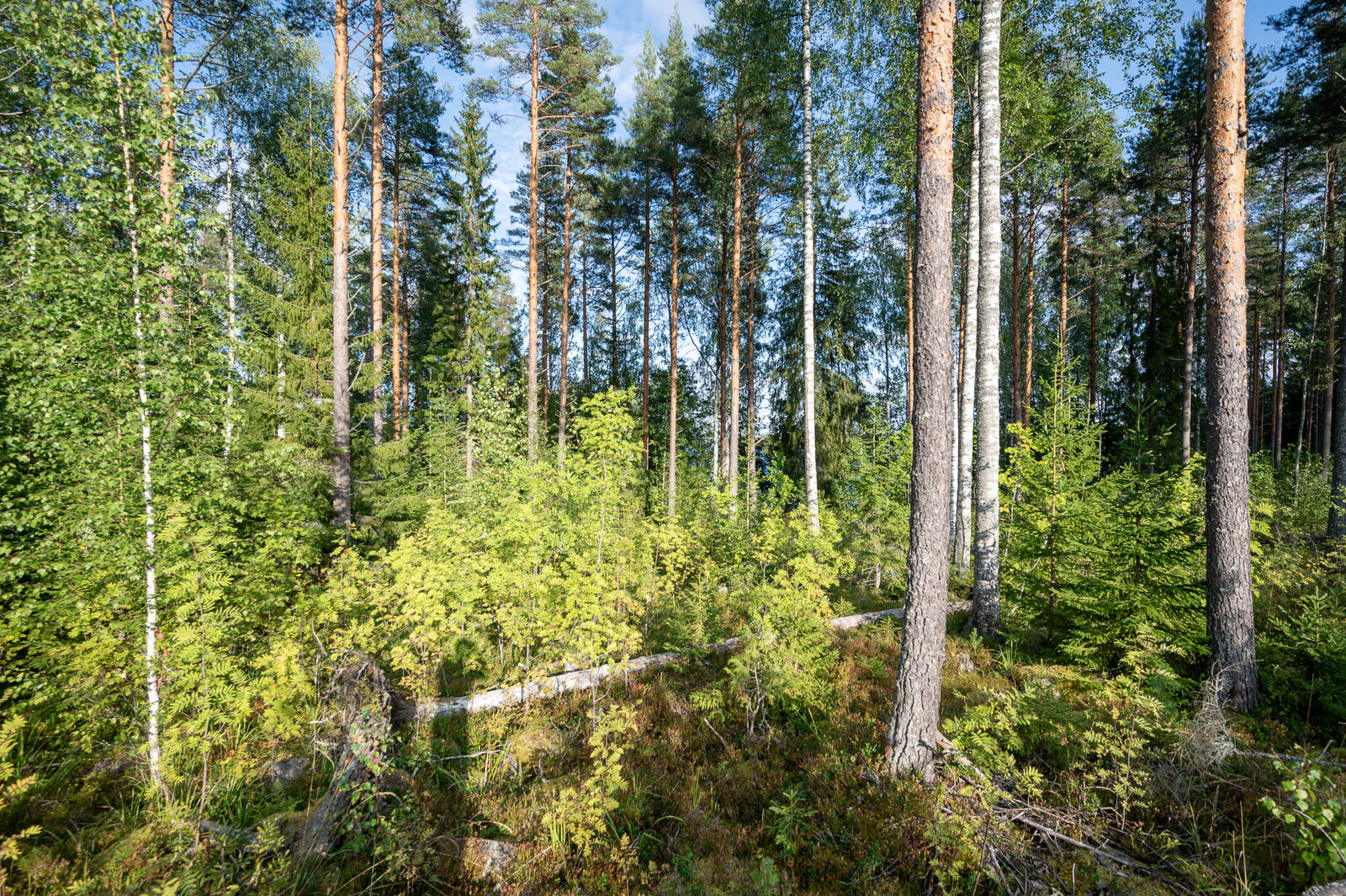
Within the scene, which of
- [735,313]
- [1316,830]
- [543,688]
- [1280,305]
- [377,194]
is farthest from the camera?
[1280,305]

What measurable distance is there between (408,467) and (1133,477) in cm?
1356

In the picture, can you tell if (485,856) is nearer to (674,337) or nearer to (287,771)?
(287,771)

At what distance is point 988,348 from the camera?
22.6ft

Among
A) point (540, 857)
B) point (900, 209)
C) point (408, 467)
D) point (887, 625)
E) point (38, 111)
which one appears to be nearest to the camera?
point (540, 857)

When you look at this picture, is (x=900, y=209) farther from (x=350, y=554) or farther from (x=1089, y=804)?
(x=350, y=554)

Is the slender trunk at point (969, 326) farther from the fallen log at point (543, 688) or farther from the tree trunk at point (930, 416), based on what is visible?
the tree trunk at point (930, 416)

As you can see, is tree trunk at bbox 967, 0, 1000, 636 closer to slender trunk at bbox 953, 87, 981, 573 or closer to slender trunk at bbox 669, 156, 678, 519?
slender trunk at bbox 953, 87, 981, 573

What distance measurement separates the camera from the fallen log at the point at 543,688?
5195mm

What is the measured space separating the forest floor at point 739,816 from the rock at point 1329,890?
0.28 meters

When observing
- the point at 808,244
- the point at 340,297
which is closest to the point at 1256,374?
the point at 808,244

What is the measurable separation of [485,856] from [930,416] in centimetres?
500

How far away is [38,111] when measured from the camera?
3908mm

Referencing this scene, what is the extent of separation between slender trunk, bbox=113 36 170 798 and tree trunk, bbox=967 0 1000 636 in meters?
9.03

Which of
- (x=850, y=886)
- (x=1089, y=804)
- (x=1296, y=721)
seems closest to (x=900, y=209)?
(x=1296, y=721)
